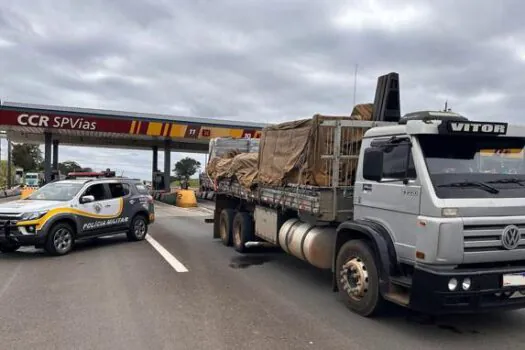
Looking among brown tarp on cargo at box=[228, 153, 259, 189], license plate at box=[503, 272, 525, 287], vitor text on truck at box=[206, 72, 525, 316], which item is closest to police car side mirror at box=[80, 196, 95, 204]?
brown tarp on cargo at box=[228, 153, 259, 189]

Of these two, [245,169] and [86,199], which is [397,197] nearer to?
[245,169]

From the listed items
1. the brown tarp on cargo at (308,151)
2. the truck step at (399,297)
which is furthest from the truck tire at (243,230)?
the truck step at (399,297)

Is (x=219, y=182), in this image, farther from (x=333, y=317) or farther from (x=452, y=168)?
(x=452, y=168)

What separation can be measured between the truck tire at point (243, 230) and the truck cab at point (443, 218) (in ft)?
14.8

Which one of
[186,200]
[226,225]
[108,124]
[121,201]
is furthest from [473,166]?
[108,124]

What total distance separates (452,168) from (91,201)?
837 centimetres

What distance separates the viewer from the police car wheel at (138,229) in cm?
1244

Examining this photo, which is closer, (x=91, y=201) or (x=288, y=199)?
(x=288, y=199)

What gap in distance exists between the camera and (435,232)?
4.96 meters

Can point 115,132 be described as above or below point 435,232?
above

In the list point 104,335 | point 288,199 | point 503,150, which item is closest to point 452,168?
point 503,150

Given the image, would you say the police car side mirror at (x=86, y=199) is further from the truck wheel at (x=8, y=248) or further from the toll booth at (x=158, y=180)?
the toll booth at (x=158, y=180)

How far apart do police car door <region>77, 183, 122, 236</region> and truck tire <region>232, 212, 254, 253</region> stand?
125 inches

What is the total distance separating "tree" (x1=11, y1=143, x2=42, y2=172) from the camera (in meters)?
→ 83.1
